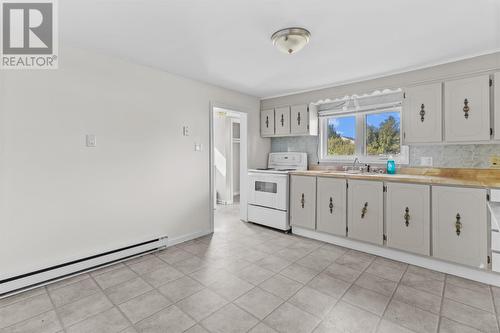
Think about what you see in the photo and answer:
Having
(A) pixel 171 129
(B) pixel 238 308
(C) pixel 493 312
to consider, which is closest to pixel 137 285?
(B) pixel 238 308

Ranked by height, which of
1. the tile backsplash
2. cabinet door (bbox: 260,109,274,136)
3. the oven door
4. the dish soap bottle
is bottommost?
the oven door

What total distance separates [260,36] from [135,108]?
1.62 metres

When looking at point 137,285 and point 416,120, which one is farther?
point 416,120

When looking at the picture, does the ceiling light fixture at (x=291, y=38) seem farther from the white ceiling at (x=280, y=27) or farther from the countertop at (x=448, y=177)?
the countertop at (x=448, y=177)

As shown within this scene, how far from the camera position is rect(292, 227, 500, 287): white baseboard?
2.26m

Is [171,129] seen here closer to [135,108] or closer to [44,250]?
[135,108]

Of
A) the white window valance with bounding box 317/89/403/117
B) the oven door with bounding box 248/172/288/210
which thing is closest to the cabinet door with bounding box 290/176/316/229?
the oven door with bounding box 248/172/288/210

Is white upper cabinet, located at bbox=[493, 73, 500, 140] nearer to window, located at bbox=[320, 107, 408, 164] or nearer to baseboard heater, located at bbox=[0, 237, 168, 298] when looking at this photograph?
window, located at bbox=[320, 107, 408, 164]

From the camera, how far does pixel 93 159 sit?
2463 mm

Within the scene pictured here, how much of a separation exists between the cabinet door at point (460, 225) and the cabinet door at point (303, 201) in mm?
1374

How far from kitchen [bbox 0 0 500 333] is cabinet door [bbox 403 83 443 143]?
15mm

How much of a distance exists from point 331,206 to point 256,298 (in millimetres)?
1698

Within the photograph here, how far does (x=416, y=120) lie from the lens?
283 cm

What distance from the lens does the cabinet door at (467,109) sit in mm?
2441
